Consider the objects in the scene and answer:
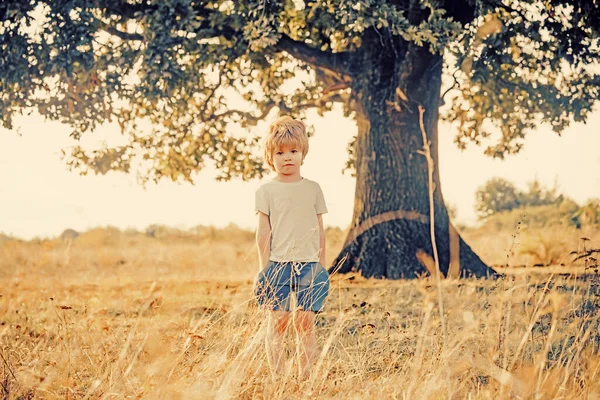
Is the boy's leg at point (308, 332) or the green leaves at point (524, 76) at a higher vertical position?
the green leaves at point (524, 76)

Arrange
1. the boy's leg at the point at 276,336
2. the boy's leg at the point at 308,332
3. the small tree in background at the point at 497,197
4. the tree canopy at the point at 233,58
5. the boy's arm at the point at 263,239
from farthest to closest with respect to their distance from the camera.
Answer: the small tree in background at the point at 497,197, the tree canopy at the point at 233,58, the boy's arm at the point at 263,239, the boy's leg at the point at 308,332, the boy's leg at the point at 276,336

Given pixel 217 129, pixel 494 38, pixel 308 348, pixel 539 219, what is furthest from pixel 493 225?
pixel 308 348

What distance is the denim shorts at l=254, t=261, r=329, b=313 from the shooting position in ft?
17.1

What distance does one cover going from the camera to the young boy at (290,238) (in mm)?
5246

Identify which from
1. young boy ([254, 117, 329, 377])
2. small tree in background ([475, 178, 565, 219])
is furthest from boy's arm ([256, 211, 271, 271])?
small tree in background ([475, 178, 565, 219])

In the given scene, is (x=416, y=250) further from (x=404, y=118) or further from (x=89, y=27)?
(x=89, y=27)

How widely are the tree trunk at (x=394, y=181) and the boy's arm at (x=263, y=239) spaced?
7.56 m

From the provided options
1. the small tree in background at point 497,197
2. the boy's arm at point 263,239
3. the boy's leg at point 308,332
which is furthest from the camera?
the small tree in background at point 497,197

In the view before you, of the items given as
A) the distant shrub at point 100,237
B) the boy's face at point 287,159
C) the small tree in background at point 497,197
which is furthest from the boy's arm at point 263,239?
the small tree in background at point 497,197

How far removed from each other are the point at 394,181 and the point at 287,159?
26.3ft

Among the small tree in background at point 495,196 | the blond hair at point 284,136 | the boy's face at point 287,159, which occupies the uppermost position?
the small tree in background at point 495,196

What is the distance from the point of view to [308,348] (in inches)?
205

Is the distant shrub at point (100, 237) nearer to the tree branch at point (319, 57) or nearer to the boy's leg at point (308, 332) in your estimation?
the tree branch at point (319, 57)

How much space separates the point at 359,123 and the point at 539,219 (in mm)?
17071
